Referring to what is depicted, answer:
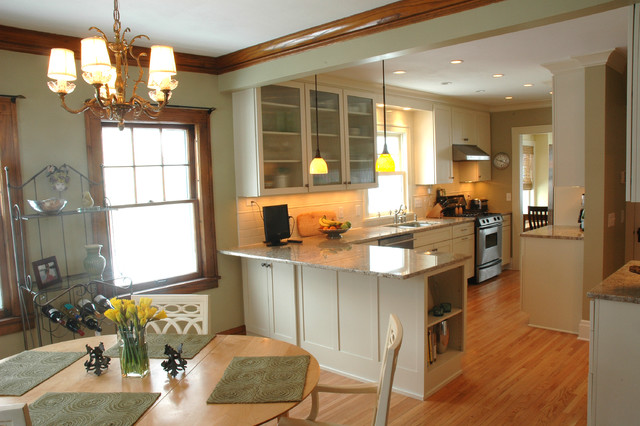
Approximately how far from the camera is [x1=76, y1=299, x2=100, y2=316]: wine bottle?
10.6 ft

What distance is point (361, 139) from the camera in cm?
518

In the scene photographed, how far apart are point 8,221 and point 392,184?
4.33 metres

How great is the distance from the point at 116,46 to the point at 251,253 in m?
2.32

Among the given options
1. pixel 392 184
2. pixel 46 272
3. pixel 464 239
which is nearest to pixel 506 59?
pixel 392 184

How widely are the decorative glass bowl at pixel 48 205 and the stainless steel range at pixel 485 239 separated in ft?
16.4

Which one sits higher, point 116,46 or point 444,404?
point 116,46

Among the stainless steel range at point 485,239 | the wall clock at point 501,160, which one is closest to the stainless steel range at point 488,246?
the stainless steel range at point 485,239

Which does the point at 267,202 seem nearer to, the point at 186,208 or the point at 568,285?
the point at 186,208

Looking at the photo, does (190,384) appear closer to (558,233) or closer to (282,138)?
(282,138)

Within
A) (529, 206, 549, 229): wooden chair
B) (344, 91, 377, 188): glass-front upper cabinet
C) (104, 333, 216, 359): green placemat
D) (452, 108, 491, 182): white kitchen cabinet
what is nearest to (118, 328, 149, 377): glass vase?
(104, 333, 216, 359): green placemat

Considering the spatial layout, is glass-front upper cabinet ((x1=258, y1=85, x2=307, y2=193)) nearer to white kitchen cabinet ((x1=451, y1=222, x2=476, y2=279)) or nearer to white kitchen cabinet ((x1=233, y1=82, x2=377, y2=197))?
white kitchen cabinet ((x1=233, y1=82, x2=377, y2=197))

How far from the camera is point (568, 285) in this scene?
173 inches

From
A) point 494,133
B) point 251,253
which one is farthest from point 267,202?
point 494,133

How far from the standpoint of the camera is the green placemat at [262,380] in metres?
1.78
